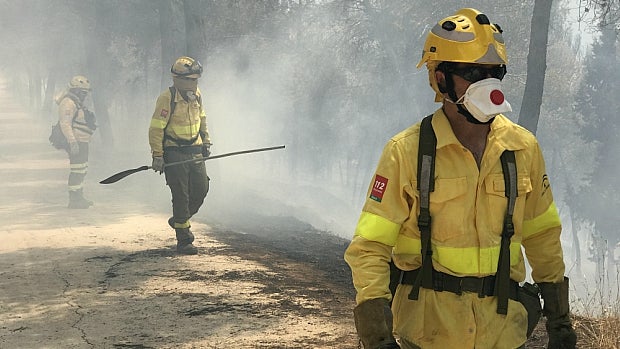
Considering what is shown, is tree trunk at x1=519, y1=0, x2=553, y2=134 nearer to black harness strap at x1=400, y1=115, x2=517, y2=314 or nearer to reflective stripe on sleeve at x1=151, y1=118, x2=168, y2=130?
reflective stripe on sleeve at x1=151, y1=118, x2=168, y2=130

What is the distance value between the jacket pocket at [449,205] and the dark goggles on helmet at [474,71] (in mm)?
→ 385

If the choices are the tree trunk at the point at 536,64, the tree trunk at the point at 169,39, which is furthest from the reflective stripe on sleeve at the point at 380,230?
the tree trunk at the point at 169,39

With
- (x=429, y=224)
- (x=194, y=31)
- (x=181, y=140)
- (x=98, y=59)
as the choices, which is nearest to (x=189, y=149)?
(x=181, y=140)

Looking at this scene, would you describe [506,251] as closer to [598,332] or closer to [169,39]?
[598,332]

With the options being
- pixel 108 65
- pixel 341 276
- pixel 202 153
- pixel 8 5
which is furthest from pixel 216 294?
pixel 8 5

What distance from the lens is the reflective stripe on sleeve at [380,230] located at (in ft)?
8.66

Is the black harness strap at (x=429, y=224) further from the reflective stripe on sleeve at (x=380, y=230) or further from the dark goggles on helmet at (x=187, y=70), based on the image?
the dark goggles on helmet at (x=187, y=70)

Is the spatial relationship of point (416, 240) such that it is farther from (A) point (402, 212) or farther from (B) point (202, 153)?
(B) point (202, 153)

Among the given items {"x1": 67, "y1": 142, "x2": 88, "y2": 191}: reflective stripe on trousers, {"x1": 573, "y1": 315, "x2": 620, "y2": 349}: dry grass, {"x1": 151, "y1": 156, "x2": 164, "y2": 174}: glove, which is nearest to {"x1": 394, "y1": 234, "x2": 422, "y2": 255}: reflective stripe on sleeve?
{"x1": 573, "y1": 315, "x2": 620, "y2": 349}: dry grass

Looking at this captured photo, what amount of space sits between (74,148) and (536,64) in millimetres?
8208

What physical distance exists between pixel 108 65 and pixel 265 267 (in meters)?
23.5

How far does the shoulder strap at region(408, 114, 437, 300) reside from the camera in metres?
2.62

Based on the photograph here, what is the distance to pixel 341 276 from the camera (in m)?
8.63

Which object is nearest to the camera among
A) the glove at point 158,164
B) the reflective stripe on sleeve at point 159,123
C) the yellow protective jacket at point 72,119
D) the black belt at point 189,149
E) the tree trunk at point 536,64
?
the glove at point 158,164
